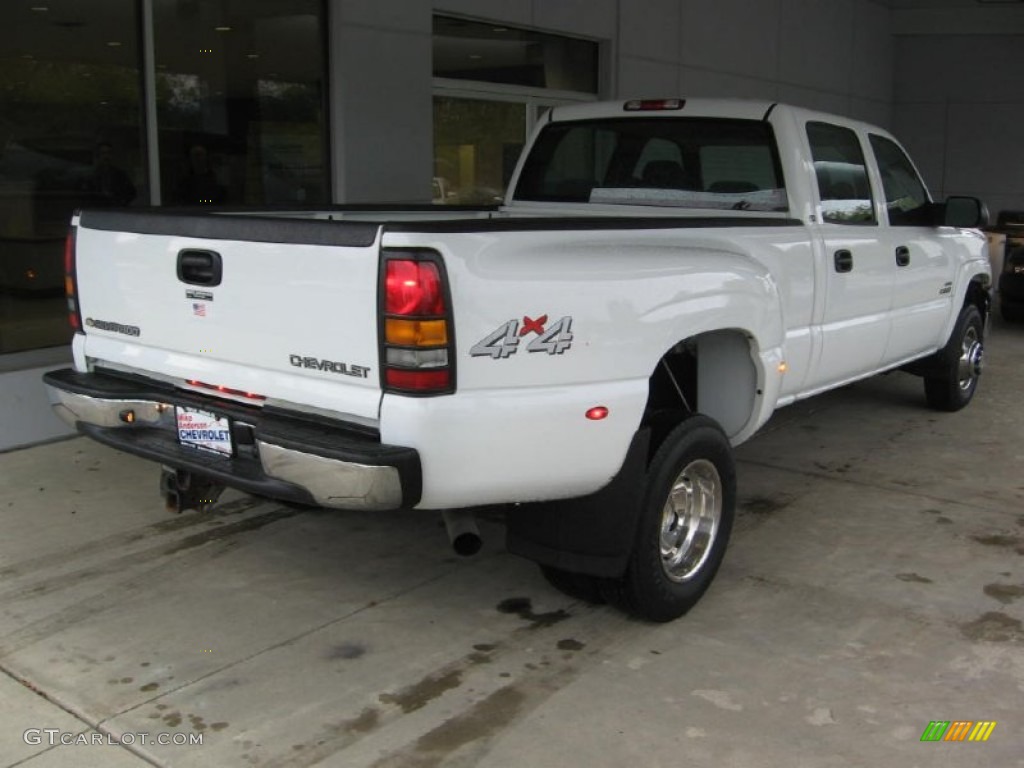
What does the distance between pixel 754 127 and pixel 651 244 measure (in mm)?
1778

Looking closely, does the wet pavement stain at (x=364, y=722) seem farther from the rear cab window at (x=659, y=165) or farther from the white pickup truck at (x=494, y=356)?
the rear cab window at (x=659, y=165)

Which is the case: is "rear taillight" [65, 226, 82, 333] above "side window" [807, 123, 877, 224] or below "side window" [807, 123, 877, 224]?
below

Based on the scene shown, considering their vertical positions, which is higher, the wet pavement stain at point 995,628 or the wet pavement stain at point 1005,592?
the wet pavement stain at point 1005,592

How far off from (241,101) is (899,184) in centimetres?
508

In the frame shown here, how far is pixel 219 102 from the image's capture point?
8.19 metres

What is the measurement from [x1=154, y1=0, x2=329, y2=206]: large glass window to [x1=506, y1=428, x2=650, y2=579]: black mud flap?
4.91 meters

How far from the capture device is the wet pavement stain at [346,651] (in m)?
3.85

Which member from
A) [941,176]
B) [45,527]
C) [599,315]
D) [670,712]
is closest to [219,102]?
[45,527]

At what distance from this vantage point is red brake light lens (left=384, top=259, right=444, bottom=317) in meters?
3.10

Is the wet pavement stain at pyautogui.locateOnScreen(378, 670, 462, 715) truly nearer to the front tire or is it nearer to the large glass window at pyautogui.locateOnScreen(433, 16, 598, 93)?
the front tire

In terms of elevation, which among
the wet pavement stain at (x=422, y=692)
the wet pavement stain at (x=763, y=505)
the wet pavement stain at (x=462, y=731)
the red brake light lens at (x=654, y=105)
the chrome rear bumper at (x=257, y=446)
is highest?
the red brake light lens at (x=654, y=105)

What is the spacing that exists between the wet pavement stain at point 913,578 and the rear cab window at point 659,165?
1839mm

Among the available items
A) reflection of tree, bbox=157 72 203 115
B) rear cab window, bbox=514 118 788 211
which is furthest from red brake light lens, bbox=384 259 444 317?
reflection of tree, bbox=157 72 203 115

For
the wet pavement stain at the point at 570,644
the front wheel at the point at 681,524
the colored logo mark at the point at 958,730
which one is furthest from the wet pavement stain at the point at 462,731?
the colored logo mark at the point at 958,730
